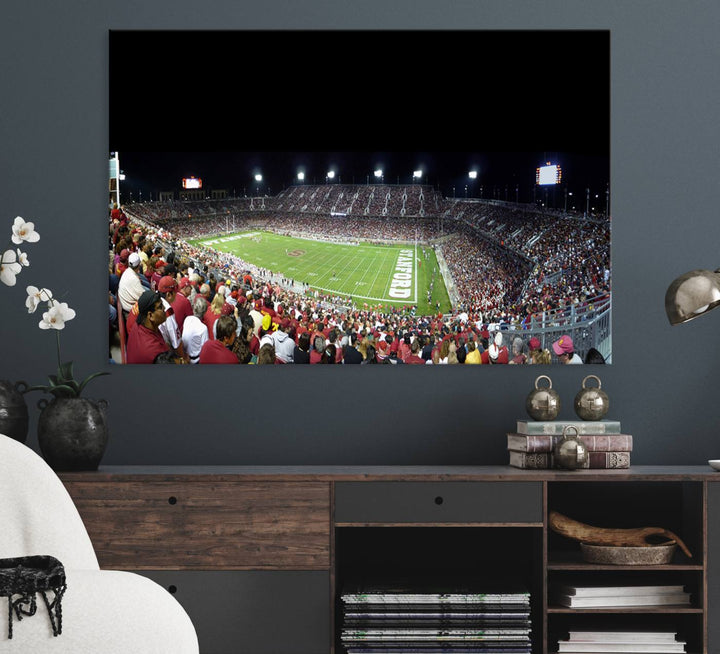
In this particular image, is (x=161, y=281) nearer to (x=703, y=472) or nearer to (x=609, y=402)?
(x=609, y=402)

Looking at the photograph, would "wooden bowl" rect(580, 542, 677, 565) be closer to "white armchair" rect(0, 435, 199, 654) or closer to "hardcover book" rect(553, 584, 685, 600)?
"hardcover book" rect(553, 584, 685, 600)

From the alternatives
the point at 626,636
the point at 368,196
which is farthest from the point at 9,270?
the point at 626,636

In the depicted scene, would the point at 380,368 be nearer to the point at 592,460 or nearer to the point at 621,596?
the point at 592,460

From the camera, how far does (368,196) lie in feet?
10.1

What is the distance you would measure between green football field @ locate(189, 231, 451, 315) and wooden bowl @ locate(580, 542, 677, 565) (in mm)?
968

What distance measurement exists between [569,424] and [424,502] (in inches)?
21.8

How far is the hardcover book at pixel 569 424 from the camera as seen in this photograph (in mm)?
2791

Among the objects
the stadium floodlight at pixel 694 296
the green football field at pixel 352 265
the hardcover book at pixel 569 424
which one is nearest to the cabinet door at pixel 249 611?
the hardcover book at pixel 569 424

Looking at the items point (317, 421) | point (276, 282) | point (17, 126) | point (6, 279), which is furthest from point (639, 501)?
point (17, 126)

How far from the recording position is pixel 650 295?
3.10 meters

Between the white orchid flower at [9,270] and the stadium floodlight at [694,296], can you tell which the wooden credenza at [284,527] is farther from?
the white orchid flower at [9,270]

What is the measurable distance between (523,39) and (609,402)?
132cm

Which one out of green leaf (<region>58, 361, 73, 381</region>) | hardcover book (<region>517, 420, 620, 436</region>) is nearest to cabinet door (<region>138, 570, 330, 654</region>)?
green leaf (<region>58, 361, 73, 381</region>)

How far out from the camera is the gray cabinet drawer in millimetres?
2596
